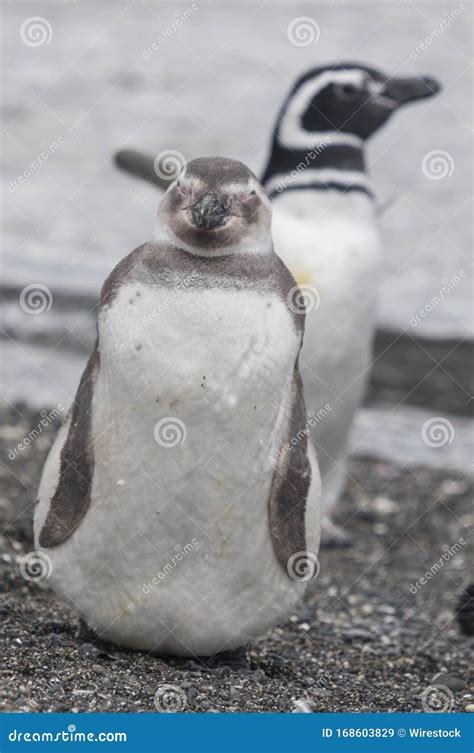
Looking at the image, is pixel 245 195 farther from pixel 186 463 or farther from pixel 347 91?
pixel 347 91

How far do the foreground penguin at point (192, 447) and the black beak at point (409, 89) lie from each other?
2.06 meters

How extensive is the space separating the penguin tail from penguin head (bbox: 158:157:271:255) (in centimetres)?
230

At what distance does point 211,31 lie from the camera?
1092 centimetres

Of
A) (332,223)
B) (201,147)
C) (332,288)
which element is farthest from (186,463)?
(201,147)

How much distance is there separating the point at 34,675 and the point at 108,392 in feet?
1.95

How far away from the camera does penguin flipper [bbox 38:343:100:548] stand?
282 cm

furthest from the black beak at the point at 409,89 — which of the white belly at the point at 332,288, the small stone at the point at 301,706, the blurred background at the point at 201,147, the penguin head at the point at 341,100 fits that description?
the small stone at the point at 301,706

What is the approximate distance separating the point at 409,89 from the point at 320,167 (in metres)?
0.47

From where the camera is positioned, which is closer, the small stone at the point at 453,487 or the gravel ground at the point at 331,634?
the gravel ground at the point at 331,634

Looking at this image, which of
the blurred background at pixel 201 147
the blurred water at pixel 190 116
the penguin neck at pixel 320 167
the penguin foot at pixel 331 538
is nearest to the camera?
the penguin neck at pixel 320 167

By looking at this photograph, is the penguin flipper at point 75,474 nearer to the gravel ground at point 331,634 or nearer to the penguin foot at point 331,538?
the gravel ground at point 331,634

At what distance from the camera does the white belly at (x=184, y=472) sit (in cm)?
266

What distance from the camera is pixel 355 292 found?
14.4 ft

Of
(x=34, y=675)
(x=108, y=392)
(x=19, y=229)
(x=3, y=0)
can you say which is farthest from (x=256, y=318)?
(x=3, y=0)
